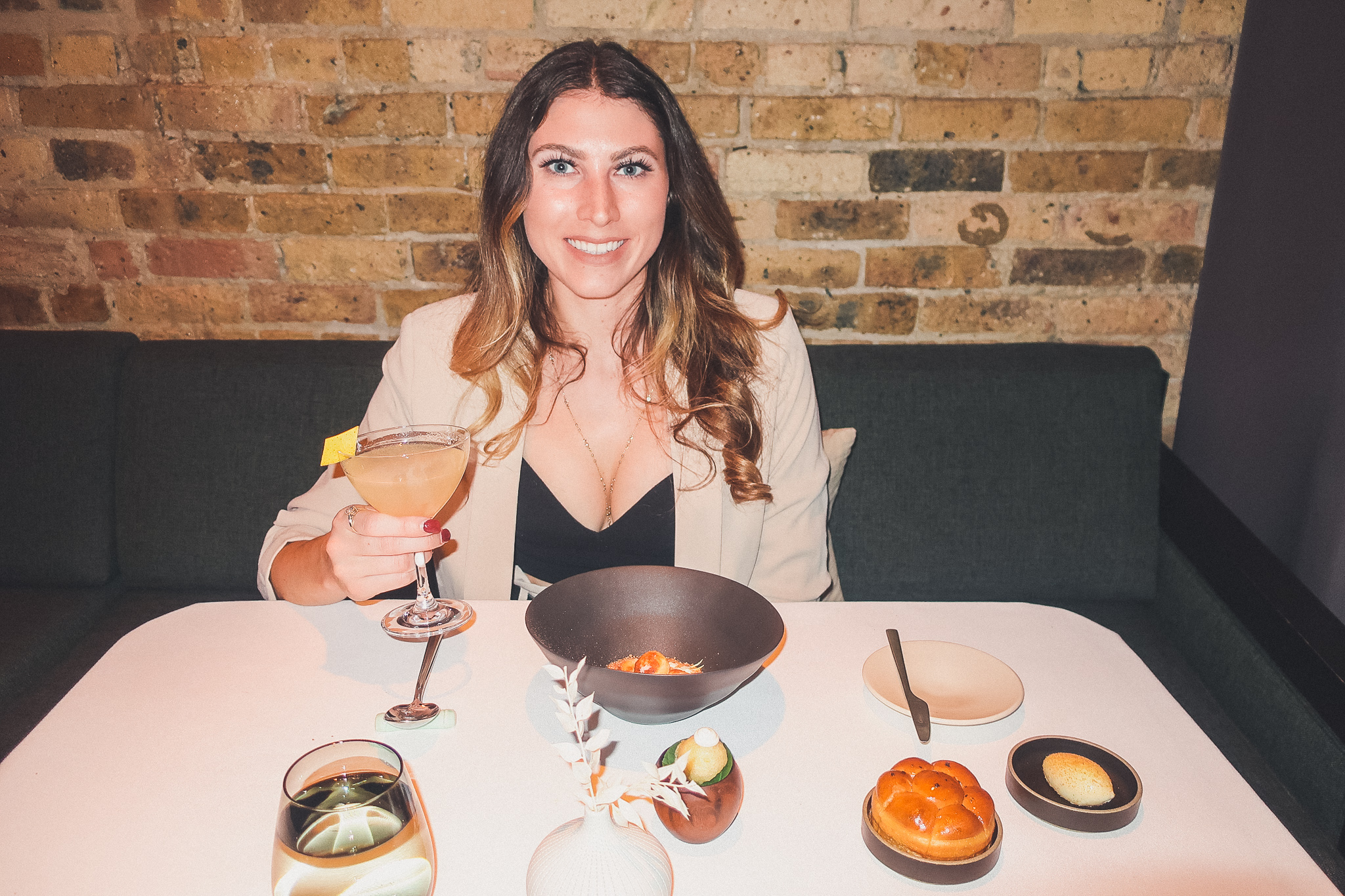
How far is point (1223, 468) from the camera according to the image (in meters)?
1.95

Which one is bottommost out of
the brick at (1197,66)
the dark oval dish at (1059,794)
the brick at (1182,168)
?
the dark oval dish at (1059,794)

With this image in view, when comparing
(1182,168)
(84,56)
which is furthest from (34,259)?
(1182,168)

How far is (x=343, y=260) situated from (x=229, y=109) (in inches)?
16.6

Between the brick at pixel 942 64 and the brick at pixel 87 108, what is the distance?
186cm

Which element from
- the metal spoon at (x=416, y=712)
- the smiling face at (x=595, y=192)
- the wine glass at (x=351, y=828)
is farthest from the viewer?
the smiling face at (x=595, y=192)

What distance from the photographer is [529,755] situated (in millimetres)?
868

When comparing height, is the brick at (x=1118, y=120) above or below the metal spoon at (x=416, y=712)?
above

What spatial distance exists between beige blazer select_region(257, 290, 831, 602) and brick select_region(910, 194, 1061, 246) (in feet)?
1.96

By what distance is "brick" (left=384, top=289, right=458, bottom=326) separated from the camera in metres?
2.08

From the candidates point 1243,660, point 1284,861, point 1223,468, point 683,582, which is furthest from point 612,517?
point 1223,468

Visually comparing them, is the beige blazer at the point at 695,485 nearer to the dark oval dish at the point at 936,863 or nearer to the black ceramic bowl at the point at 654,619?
the black ceramic bowl at the point at 654,619

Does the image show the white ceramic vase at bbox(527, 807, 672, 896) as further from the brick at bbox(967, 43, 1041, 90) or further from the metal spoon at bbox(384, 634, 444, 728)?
the brick at bbox(967, 43, 1041, 90)

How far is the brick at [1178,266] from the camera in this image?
6.61 ft

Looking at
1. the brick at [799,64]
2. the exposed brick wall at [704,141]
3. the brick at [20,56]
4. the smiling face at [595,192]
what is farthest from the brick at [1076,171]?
the brick at [20,56]
